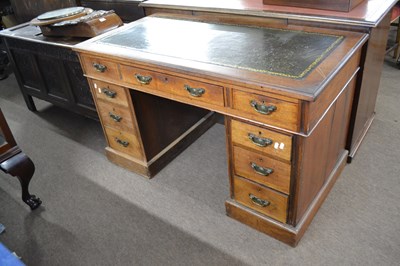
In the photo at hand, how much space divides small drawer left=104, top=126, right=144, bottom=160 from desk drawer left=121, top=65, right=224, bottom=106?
40 centimetres

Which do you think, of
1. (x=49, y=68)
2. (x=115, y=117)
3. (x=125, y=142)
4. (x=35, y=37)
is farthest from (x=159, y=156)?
(x=35, y=37)

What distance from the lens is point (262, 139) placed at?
135 centimetres

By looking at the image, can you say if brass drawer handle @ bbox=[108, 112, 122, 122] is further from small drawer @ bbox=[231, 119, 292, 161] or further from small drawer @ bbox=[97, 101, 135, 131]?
small drawer @ bbox=[231, 119, 292, 161]

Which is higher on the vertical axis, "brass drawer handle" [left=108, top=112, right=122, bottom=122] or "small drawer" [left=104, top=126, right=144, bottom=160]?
"brass drawer handle" [left=108, top=112, right=122, bottom=122]

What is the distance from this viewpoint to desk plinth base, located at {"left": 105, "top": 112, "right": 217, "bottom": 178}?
2037mm

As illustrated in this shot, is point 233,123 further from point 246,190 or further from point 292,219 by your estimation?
point 292,219

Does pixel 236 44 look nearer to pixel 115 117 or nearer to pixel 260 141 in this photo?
pixel 260 141

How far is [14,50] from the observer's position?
260cm

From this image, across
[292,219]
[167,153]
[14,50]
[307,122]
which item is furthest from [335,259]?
[14,50]

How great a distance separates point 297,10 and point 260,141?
708 millimetres

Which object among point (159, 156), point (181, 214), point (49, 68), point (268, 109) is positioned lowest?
point (181, 214)

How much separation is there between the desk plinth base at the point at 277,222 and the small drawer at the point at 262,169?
192 mm

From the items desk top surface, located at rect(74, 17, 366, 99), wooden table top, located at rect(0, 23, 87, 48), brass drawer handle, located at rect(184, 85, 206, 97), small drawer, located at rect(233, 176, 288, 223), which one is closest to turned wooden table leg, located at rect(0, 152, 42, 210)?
desk top surface, located at rect(74, 17, 366, 99)

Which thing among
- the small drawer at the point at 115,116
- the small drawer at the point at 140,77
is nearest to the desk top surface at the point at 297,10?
the small drawer at the point at 140,77
